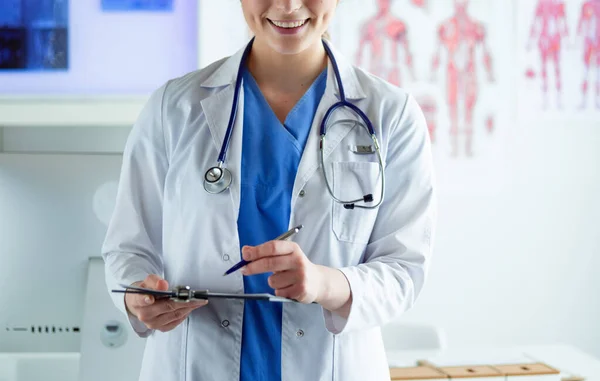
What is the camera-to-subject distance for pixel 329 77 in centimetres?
125

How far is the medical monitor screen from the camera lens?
153 centimetres

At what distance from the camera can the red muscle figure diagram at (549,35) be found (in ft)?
10.2

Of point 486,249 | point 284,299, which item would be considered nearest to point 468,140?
point 486,249

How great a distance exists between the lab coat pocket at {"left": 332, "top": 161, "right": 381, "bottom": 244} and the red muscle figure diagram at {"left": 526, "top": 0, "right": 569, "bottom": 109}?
2162 millimetres

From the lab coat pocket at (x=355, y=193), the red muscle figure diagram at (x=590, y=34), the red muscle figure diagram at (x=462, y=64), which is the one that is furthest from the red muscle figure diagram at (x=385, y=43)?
the lab coat pocket at (x=355, y=193)

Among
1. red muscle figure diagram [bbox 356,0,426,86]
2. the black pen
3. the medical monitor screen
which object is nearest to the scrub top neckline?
the black pen

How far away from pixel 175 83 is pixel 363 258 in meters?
0.44

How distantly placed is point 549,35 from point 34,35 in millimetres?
2287

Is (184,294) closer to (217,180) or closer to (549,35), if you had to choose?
(217,180)

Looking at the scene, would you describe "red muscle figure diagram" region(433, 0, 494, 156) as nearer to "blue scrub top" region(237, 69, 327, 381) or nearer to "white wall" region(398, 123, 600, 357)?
"white wall" region(398, 123, 600, 357)

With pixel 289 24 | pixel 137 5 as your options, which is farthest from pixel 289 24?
pixel 137 5

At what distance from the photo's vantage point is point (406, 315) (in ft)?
10.3

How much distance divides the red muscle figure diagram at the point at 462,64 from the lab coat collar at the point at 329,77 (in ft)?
6.18

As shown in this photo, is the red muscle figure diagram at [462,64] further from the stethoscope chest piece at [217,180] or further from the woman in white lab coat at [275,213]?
the stethoscope chest piece at [217,180]
